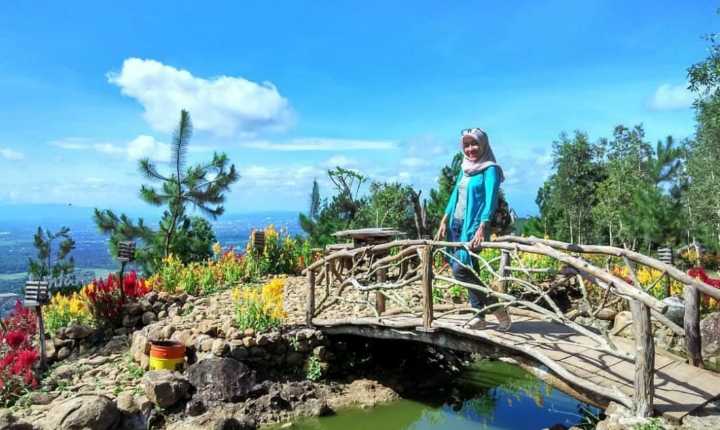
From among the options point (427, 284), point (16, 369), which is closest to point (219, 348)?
point (16, 369)

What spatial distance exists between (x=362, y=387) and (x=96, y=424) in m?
3.20

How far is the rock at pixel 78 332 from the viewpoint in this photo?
25.1ft

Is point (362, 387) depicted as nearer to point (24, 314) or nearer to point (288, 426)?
point (288, 426)

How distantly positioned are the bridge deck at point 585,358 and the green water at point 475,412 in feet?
3.62

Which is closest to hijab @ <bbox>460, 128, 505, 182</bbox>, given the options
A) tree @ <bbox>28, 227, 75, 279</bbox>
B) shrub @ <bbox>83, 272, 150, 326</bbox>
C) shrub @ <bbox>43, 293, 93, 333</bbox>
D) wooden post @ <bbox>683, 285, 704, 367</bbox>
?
wooden post @ <bbox>683, 285, 704, 367</bbox>

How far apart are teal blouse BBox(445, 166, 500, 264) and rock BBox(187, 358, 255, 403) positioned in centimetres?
312

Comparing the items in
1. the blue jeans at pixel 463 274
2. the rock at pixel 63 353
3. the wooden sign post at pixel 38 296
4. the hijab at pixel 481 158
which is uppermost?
the hijab at pixel 481 158

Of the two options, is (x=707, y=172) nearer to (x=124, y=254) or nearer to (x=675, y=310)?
(x=675, y=310)

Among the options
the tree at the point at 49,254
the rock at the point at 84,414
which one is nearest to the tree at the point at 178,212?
the tree at the point at 49,254

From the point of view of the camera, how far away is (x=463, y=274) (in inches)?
212

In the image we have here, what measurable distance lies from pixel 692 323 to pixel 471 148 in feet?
7.81

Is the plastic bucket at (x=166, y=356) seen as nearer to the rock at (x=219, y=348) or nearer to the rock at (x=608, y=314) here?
the rock at (x=219, y=348)

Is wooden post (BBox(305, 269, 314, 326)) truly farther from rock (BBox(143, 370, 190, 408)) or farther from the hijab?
the hijab

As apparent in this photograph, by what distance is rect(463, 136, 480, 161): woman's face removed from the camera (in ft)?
17.1
